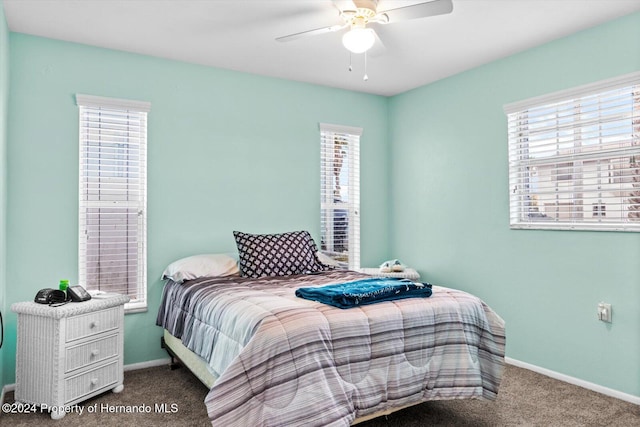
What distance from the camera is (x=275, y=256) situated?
3484 millimetres

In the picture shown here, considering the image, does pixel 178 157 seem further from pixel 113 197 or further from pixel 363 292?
pixel 363 292

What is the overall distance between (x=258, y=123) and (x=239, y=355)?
8.70ft

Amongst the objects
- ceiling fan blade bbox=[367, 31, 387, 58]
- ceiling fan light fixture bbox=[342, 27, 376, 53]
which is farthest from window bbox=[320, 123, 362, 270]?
ceiling fan light fixture bbox=[342, 27, 376, 53]

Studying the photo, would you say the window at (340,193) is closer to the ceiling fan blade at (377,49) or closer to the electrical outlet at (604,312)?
the ceiling fan blade at (377,49)

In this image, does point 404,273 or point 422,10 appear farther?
point 404,273

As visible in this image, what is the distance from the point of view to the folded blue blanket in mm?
2334

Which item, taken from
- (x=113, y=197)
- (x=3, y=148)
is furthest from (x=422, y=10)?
(x=3, y=148)

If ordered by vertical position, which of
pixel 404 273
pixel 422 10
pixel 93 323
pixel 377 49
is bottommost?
pixel 93 323

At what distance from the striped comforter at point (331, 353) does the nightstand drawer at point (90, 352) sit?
0.54 metres

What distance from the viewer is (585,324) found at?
3.18 m

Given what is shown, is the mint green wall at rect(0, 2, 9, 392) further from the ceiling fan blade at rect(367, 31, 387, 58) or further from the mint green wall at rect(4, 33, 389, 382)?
the ceiling fan blade at rect(367, 31, 387, 58)

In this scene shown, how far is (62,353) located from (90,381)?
0.30m

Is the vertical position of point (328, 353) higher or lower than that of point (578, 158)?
lower

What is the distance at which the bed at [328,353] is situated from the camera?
1968mm
